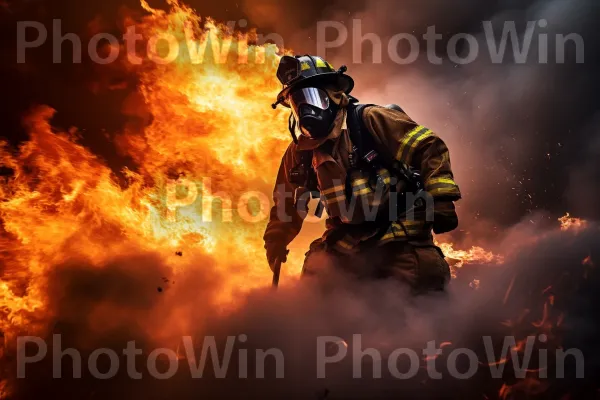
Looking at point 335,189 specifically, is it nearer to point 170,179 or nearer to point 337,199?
point 337,199

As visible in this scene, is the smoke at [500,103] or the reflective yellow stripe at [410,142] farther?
the smoke at [500,103]

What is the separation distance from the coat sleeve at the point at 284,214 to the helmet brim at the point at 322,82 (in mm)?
741

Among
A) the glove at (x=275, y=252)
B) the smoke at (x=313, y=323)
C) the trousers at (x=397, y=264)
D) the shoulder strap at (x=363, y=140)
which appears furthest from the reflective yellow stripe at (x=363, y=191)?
the glove at (x=275, y=252)

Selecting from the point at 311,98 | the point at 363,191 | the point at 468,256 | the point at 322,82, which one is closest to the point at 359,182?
the point at 363,191

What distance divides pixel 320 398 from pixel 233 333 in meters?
1.04

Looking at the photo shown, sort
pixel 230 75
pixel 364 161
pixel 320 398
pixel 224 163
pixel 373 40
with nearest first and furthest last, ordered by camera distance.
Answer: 1. pixel 320 398
2. pixel 364 161
3. pixel 230 75
4. pixel 224 163
5. pixel 373 40

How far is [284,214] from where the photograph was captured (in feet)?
15.3

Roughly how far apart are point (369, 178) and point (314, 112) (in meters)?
0.87

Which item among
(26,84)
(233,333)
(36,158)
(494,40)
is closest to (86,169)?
(36,158)

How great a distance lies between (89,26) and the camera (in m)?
5.48

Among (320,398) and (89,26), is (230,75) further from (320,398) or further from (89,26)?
(320,398)

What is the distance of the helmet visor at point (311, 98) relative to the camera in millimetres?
3819

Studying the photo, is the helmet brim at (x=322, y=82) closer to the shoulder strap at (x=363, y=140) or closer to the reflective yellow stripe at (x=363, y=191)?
the shoulder strap at (x=363, y=140)

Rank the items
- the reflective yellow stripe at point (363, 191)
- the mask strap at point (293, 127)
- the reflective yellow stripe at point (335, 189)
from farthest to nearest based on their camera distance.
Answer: the mask strap at point (293, 127) → the reflective yellow stripe at point (335, 189) → the reflective yellow stripe at point (363, 191)
